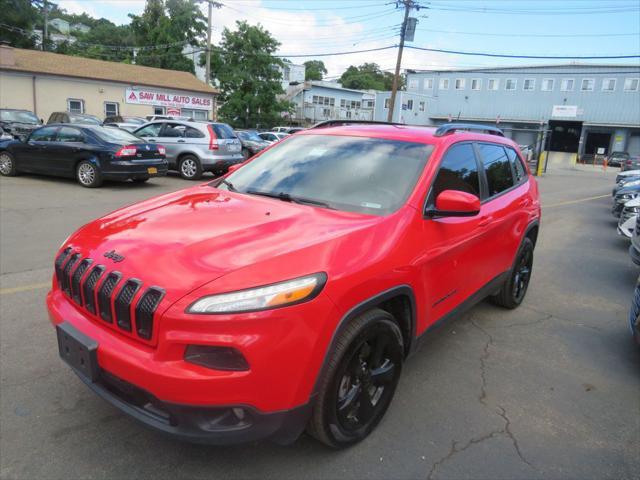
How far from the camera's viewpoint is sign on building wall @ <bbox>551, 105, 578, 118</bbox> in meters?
50.7

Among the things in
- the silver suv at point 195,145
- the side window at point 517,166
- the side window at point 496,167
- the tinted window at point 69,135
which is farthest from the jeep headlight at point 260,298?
the silver suv at point 195,145

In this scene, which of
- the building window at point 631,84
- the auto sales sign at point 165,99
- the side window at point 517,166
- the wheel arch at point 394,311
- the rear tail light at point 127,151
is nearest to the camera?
the wheel arch at point 394,311

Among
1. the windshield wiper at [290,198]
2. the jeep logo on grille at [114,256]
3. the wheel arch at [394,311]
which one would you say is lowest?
the wheel arch at [394,311]

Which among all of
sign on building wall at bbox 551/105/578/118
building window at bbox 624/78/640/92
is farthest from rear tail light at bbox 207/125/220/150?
building window at bbox 624/78/640/92

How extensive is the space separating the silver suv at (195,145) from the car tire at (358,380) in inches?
463

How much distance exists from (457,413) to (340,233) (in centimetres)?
150

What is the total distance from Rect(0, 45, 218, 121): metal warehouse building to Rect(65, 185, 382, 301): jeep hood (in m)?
30.4

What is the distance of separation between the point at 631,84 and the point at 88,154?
179 feet

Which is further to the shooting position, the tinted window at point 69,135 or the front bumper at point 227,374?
the tinted window at point 69,135

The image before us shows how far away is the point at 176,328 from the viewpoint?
196cm

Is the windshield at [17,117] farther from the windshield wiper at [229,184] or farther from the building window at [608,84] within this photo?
the building window at [608,84]

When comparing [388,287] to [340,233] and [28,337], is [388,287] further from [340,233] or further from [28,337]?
[28,337]

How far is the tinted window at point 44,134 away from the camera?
11375 mm

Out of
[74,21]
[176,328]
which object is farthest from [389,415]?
[74,21]
